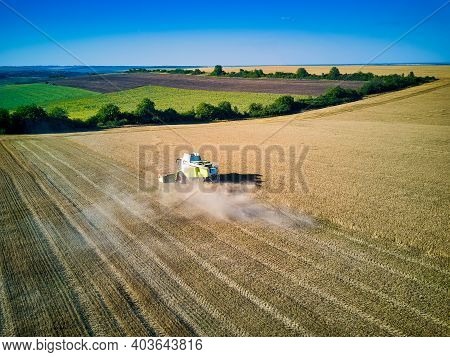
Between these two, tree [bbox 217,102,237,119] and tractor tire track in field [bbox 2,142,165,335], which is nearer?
tractor tire track in field [bbox 2,142,165,335]

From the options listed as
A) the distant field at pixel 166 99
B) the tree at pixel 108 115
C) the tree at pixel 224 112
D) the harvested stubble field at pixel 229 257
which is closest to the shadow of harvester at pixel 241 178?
the harvested stubble field at pixel 229 257

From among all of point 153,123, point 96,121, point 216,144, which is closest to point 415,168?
point 216,144

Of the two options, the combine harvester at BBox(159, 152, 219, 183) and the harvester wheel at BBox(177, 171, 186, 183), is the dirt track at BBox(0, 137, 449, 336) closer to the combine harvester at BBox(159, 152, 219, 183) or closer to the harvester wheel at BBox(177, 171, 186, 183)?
the combine harvester at BBox(159, 152, 219, 183)

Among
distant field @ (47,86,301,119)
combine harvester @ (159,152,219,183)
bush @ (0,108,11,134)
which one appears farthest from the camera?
distant field @ (47,86,301,119)

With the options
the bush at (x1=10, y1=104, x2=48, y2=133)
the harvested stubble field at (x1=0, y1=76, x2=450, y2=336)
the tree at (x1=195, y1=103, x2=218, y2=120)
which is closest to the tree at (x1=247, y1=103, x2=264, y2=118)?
the tree at (x1=195, y1=103, x2=218, y2=120)

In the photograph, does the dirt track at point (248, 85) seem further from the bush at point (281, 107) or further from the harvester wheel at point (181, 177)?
the harvester wheel at point (181, 177)
